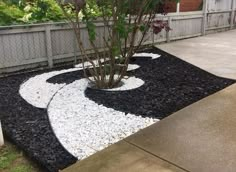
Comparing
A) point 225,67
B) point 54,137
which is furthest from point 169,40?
point 54,137

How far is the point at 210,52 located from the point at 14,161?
6199 millimetres

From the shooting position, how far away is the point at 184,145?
2727 mm

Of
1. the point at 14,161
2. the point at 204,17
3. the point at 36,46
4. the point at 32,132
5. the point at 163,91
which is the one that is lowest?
the point at 14,161

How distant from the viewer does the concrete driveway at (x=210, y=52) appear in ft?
19.4

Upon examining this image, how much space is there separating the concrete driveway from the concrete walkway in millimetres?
1898

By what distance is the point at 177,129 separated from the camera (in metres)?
3.07

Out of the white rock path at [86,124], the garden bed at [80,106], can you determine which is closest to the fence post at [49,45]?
the garden bed at [80,106]

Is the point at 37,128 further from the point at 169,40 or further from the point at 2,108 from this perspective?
the point at 169,40

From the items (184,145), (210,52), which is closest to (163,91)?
(184,145)

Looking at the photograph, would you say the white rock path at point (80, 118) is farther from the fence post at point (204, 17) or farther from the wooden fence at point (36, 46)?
the fence post at point (204, 17)

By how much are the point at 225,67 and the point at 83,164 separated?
14.5 feet

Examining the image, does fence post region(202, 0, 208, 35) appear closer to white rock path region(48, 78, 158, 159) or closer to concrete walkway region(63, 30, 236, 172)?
concrete walkway region(63, 30, 236, 172)

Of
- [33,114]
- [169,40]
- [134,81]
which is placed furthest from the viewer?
[169,40]

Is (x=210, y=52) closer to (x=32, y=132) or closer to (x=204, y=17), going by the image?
(x=204, y=17)
